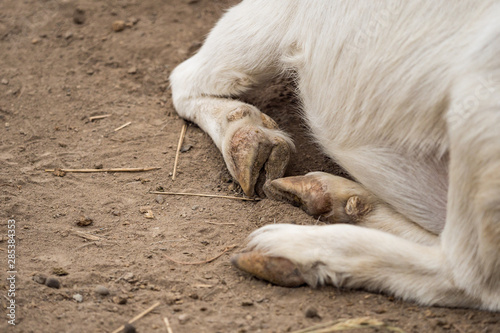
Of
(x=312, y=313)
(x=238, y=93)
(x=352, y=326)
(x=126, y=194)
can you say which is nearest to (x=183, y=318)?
(x=312, y=313)

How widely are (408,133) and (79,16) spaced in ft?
9.79

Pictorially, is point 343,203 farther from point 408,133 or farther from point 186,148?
point 186,148

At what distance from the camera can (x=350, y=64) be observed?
7.88ft

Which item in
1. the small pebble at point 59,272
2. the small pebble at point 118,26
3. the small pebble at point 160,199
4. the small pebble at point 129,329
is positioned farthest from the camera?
the small pebble at point 118,26

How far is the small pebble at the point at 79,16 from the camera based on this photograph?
4314mm

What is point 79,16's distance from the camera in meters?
4.35

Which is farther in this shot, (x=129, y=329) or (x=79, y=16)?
(x=79, y=16)

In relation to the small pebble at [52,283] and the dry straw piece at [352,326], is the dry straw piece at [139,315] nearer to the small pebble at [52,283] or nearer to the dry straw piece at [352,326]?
the small pebble at [52,283]

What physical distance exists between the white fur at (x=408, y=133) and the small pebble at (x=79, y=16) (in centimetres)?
215

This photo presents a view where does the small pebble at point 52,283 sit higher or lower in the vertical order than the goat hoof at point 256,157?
lower

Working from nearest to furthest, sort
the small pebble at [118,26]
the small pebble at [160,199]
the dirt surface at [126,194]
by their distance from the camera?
the dirt surface at [126,194] → the small pebble at [160,199] → the small pebble at [118,26]

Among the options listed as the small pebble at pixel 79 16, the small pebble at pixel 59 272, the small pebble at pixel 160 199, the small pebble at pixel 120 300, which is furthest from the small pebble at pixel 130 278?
the small pebble at pixel 79 16

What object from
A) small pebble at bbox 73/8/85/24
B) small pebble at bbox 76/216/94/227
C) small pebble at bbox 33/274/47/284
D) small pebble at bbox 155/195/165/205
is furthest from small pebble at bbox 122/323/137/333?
small pebble at bbox 73/8/85/24

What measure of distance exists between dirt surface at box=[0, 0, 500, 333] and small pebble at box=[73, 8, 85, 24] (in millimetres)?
12
